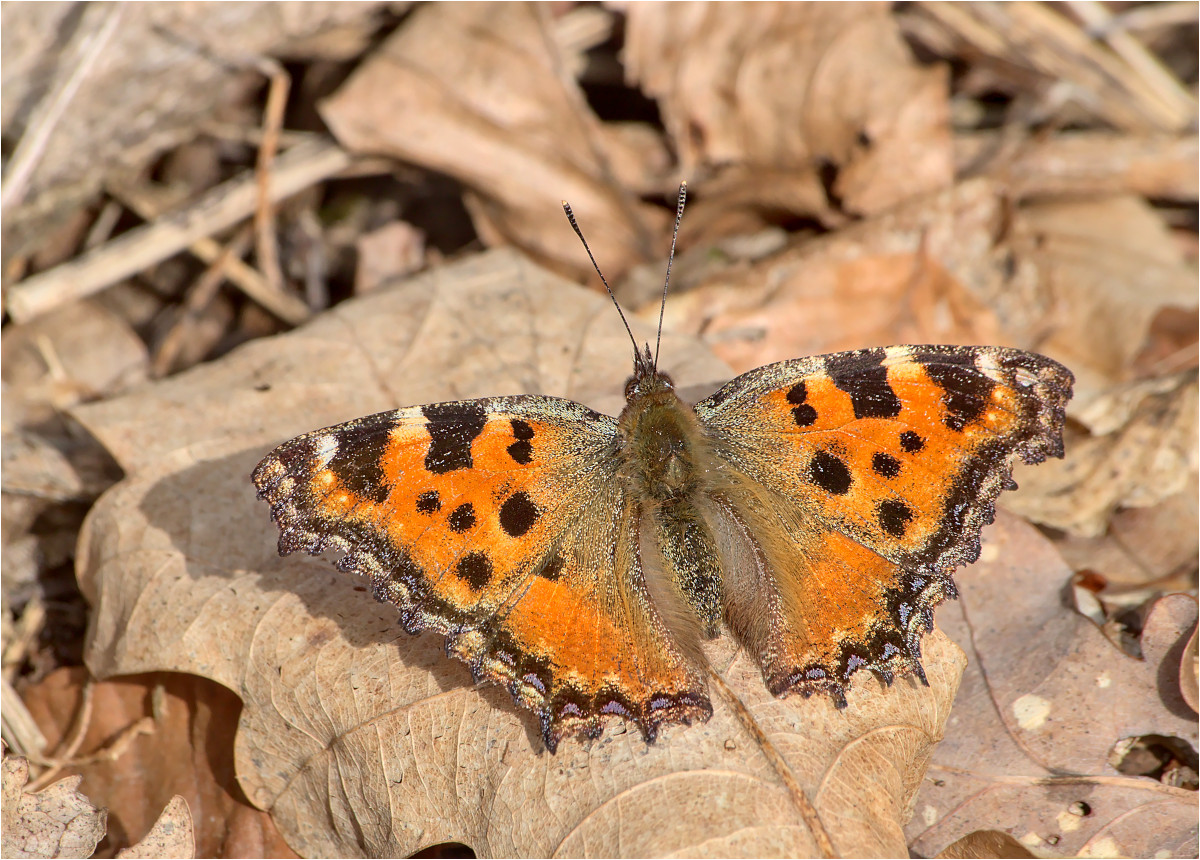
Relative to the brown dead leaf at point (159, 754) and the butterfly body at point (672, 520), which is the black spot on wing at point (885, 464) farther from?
the brown dead leaf at point (159, 754)

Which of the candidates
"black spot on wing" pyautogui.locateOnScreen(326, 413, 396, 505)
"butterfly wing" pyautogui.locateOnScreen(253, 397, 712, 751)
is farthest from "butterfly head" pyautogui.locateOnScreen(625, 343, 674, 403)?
"black spot on wing" pyautogui.locateOnScreen(326, 413, 396, 505)

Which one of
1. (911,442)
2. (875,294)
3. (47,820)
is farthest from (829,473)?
(47,820)

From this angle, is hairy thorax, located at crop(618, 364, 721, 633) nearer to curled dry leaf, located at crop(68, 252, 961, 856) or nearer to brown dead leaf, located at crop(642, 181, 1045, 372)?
curled dry leaf, located at crop(68, 252, 961, 856)

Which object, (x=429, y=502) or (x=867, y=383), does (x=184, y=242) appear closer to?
(x=429, y=502)

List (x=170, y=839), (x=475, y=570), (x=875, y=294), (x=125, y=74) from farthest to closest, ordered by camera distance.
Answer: (x=875, y=294) → (x=125, y=74) → (x=170, y=839) → (x=475, y=570)

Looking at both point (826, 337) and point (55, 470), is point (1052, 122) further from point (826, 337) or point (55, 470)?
point (55, 470)

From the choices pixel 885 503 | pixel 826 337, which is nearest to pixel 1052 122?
pixel 826 337

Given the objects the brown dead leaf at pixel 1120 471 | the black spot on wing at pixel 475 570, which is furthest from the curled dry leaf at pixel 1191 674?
the black spot on wing at pixel 475 570
